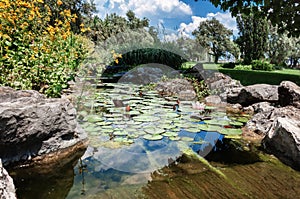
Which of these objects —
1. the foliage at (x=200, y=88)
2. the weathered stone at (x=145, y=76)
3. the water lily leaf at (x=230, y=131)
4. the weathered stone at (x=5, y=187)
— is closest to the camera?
the weathered stone at (x=5, y=187)

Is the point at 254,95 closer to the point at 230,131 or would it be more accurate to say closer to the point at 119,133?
the point at 230,131

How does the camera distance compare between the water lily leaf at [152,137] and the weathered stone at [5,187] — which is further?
the water lily leaf at [152,137]

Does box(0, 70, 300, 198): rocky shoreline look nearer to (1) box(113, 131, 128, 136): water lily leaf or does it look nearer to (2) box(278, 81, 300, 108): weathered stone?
(1) box(113, 131, 128, 136): water lily leaf

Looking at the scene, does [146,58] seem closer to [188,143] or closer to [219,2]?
[219,2]

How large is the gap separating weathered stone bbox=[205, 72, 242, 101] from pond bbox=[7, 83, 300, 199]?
9.15 ft

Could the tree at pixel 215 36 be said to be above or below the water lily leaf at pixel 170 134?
above

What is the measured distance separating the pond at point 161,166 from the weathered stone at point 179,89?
10.5ft

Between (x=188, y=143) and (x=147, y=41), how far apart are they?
39.2 feet

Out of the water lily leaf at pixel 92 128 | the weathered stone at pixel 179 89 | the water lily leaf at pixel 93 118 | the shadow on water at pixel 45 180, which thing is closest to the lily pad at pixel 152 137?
the water lily leaf at pixel 92 128

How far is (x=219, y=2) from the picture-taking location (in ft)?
13.9

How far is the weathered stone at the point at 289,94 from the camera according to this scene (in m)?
4.55

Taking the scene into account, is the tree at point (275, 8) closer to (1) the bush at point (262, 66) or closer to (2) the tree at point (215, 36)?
(1) the bush at point (262, 66)

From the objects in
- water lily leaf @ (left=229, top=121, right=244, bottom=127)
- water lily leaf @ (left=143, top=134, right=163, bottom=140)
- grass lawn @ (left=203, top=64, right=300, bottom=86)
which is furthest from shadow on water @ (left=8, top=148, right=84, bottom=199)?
grass lawn @ (left=203, top=64, right=300, bottom=86)

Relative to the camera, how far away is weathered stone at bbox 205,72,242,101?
22.5 feet
